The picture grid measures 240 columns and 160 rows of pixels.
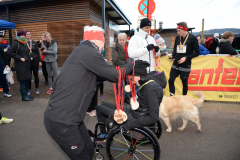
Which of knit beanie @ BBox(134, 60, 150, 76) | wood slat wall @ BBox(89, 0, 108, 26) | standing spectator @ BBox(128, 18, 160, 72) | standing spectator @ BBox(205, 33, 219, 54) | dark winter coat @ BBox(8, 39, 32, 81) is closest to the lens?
knit beanie @ BBox(134, 60, 150, 76)

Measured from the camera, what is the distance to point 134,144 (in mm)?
2555

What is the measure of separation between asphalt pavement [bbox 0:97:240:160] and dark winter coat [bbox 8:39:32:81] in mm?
1342

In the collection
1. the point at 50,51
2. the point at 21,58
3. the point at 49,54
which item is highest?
the point at 50,51

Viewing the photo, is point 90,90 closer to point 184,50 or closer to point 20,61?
point 184,50

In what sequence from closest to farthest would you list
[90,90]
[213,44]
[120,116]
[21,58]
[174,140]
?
[90,90]
[120,116]
[174,140]
[21,58]
[213,44]

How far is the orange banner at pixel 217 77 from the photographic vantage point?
5.49m

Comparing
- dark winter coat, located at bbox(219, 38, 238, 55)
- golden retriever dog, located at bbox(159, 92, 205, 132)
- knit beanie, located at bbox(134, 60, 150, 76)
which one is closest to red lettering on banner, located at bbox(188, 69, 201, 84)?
dark winter coat, located at bbox(219, 38, 238, 55)

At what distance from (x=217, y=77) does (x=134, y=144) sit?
444 cm

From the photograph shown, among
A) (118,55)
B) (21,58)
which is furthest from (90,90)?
(21,58)

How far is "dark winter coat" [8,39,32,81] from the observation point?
540 centimetres

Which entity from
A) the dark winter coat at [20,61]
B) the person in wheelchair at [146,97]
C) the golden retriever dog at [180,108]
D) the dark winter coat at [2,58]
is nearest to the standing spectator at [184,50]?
the golden retriever dog at [180,108]

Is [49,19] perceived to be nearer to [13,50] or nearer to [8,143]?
[13,50]

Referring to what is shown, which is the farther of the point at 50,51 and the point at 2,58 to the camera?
the point at 50,51

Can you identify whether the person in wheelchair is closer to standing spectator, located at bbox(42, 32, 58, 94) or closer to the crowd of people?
the crowd of people
